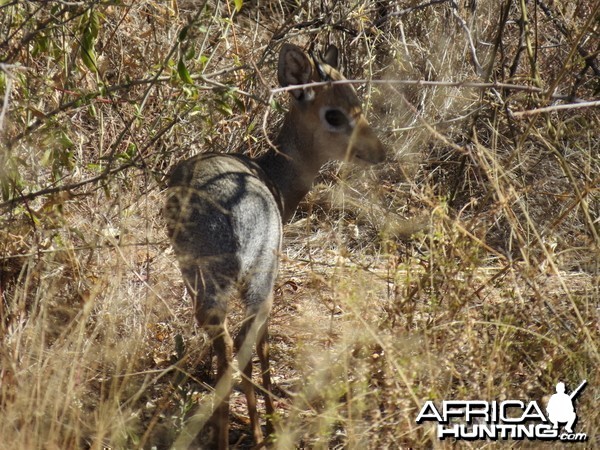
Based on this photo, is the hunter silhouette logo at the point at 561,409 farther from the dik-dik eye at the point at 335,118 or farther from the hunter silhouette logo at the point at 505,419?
the dik-dik eye at the point at 335,118

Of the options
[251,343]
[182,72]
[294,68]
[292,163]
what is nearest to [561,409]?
[251,343]

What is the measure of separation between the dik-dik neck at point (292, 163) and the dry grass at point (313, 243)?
11.5 inches

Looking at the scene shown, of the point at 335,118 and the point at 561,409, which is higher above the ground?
the point at 335,118

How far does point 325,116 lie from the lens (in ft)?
16.2

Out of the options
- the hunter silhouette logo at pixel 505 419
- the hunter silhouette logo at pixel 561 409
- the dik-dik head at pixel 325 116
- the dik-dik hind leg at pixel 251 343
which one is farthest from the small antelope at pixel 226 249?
the hunter silhouette logo at pixel 561 409

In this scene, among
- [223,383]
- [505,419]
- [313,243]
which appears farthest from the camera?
[313,243]

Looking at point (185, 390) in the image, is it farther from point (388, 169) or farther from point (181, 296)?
point (388, 169)

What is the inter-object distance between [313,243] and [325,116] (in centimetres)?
116

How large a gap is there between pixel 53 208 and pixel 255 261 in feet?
4.22

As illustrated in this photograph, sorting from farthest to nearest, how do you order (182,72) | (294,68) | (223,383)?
(294,68), (223,383), (182,72)

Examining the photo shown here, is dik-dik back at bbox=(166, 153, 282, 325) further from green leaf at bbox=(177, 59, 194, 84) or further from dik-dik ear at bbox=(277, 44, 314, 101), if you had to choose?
dik-dik ear at bbox=(277, 44, 314, 101)

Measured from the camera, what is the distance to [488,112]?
6.30 m

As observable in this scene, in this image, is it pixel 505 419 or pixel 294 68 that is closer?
pixel 505 419

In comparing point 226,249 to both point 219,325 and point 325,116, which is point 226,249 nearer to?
point 219,325
